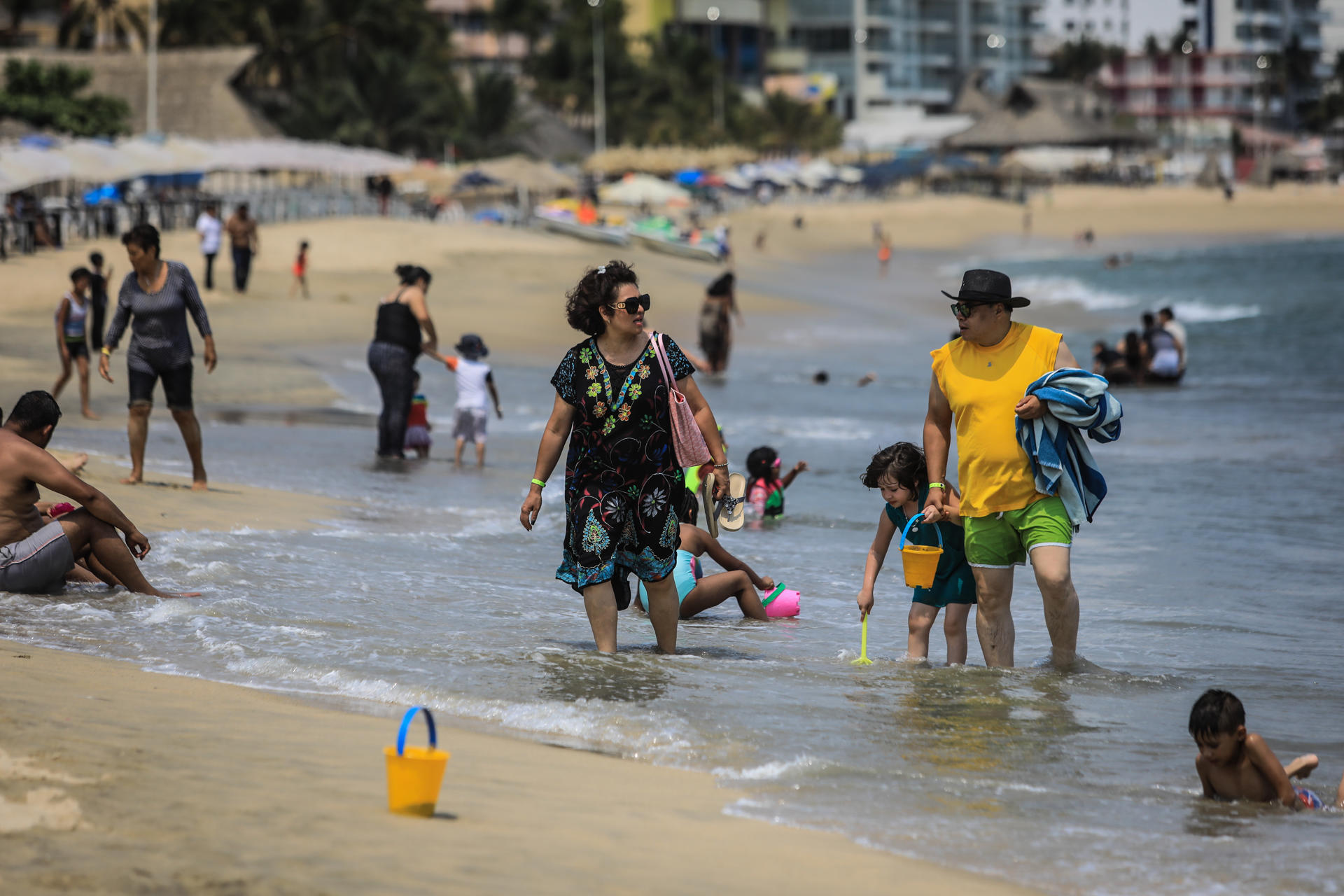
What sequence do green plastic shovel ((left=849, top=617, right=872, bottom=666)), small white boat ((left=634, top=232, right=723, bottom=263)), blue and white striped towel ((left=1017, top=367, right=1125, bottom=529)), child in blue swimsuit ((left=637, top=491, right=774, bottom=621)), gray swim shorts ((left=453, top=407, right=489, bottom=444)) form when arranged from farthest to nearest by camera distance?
small white boat ((left=634, top=232, right=723, bottom=263)), gray swim shorts ((left=453, top=407, right=489, bottom=444)), child in blue swimsuit ((left=637, top=491, right=774, bottom=621)), green plastic shovel ((left=849, top=617, right=872, bottom=666)), blue and white striped towel ((left=1017, top=367, right=1125, bottom=529))

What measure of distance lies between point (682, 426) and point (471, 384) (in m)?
7.12

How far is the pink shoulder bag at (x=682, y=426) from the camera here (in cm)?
558

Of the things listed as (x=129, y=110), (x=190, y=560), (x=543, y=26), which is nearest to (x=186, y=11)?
(x=129, y=110)

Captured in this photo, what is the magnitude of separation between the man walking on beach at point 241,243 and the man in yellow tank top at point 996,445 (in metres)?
23.8

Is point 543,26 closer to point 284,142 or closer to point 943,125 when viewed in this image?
point 943,125

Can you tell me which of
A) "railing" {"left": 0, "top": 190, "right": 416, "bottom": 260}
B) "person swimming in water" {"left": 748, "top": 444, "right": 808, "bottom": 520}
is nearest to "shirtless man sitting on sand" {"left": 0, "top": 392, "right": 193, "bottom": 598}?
"person swimming in water" {"left": 748, "top": 444, "right": 808, "bottom": 520}

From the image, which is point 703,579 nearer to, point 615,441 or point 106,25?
point 615,441

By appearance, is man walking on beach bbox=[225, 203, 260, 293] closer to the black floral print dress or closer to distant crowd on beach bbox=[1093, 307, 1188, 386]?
distant crowd on beach bbox=[1093, 307, 1188, 386]

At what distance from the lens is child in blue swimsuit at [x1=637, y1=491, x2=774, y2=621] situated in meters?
7.21

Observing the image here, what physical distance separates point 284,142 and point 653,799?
44.6 metres

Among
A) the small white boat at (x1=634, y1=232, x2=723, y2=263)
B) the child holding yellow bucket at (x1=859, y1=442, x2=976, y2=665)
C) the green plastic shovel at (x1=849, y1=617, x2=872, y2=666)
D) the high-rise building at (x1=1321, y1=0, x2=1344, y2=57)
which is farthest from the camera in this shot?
the high-rise building at (x1=1321, y1=0, x2=1344, y2=57)

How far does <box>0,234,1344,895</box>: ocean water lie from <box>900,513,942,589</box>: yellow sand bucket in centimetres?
43

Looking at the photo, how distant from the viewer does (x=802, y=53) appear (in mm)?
125688

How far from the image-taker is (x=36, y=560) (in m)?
6.66
